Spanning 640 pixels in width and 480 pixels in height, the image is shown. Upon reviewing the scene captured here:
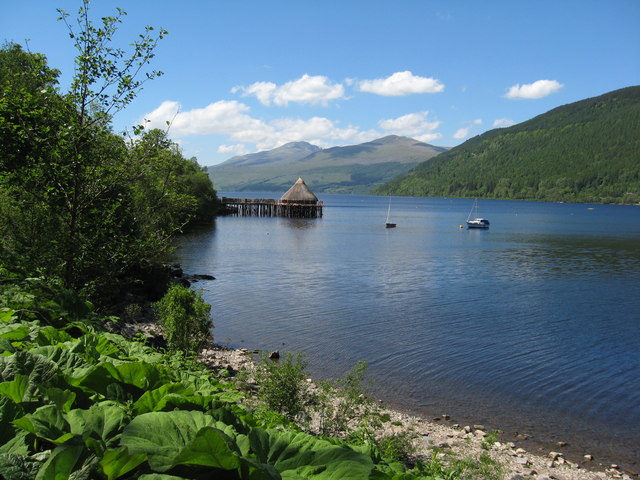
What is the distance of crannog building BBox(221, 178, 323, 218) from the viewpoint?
10369 cm

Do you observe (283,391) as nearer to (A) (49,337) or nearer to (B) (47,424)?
(A) (49,337)

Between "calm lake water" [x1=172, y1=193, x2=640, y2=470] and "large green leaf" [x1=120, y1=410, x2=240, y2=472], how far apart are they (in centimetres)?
1091

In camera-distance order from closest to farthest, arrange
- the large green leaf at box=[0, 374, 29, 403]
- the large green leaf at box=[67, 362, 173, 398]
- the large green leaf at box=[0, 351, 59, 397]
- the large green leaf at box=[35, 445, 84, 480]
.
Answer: the large green leaf at box=[35, 445, 84, 480] → the large green leaf at box=[0, 374, 29, 403] → the large green leaf at box=[0, 351, 59, 397] → the large green leaf at box=[67, 362, 173, 398]

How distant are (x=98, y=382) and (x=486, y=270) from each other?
1431 inches

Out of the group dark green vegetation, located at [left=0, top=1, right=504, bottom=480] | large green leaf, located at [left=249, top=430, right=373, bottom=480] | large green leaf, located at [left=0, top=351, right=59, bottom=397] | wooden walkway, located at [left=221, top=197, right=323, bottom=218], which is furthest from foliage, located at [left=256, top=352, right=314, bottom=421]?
wooden walkway, located at [left=221, top=197, right=323, bottom=218]

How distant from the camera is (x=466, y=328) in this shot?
68.3 feet

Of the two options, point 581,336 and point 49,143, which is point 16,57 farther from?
point 581,336

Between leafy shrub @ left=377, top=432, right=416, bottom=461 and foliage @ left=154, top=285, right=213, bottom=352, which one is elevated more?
foliage @ left=154, top=285, right=213, bottom=352

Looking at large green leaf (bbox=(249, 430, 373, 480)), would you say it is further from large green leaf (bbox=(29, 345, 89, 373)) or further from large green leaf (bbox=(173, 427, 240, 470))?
large green leaf (bbox=(29, 345, 89, 373))

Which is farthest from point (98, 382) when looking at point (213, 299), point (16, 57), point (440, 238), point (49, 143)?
point (440, 238)

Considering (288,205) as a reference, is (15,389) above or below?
below

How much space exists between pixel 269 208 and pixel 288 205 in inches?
317

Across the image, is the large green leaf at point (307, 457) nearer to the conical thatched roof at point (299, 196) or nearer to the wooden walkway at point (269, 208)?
the wooden walkway at point (269, 208)

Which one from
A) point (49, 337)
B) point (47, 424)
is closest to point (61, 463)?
point (47, 424)
